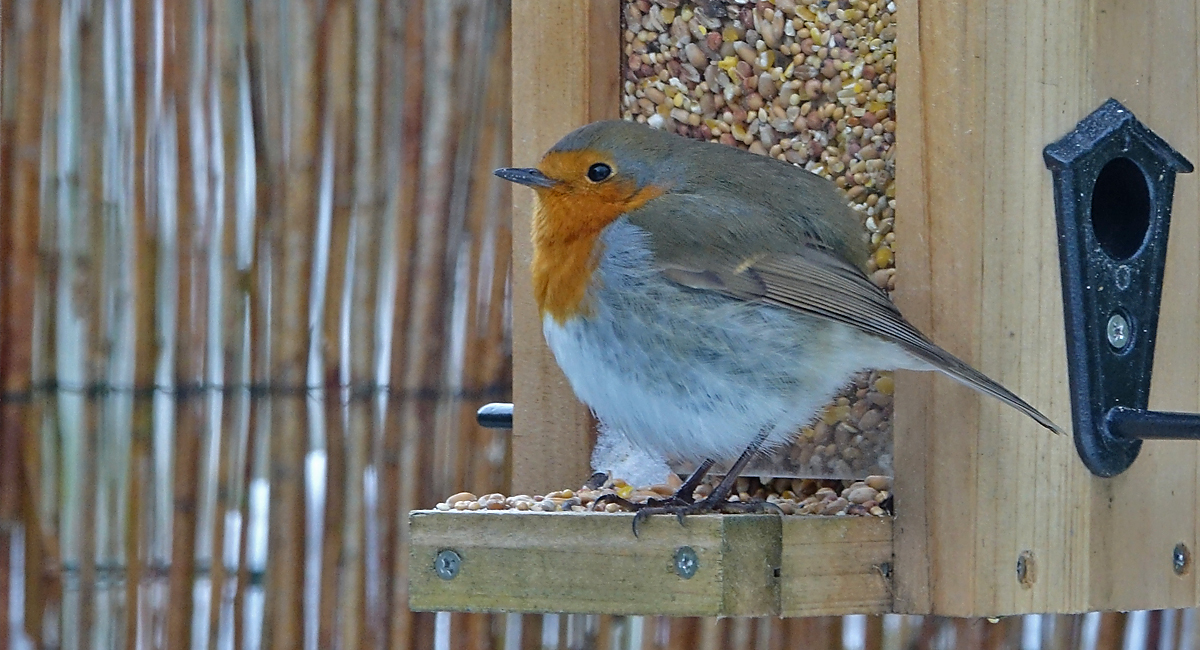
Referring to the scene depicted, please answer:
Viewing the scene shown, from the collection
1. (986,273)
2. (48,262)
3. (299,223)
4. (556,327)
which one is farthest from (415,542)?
(48,262)

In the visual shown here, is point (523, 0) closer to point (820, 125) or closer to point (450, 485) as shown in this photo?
point (820, 125)

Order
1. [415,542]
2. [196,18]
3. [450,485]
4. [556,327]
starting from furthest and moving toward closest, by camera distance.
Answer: [196,18] < [450,485] < [556,327] < [415,542]

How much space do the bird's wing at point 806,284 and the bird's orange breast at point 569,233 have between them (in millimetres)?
143

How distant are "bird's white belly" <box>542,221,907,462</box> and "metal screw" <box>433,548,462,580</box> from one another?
0.33 m

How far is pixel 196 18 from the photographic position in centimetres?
337

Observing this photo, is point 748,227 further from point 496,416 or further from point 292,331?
point 292,331

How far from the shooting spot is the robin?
85.6 inches

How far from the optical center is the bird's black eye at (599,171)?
7.71ft

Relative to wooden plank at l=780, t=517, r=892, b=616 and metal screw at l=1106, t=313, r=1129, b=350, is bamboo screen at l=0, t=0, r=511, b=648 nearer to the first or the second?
wooden plank at l=780, t=517, r=892, b=616

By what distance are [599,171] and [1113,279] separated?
791 mm

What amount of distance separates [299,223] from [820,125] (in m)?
1.28

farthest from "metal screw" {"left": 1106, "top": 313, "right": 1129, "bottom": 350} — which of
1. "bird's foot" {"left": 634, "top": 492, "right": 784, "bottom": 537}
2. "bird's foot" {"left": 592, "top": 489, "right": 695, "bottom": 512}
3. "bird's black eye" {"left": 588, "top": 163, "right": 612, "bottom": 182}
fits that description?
"bird's black eye" {"left": 588, "top": 163, "right": 612, "bottom": 182}

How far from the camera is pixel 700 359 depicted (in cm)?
218

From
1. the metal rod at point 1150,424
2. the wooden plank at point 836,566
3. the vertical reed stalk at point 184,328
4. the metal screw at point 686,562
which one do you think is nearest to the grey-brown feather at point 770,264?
the metal rod at point 1150,424
